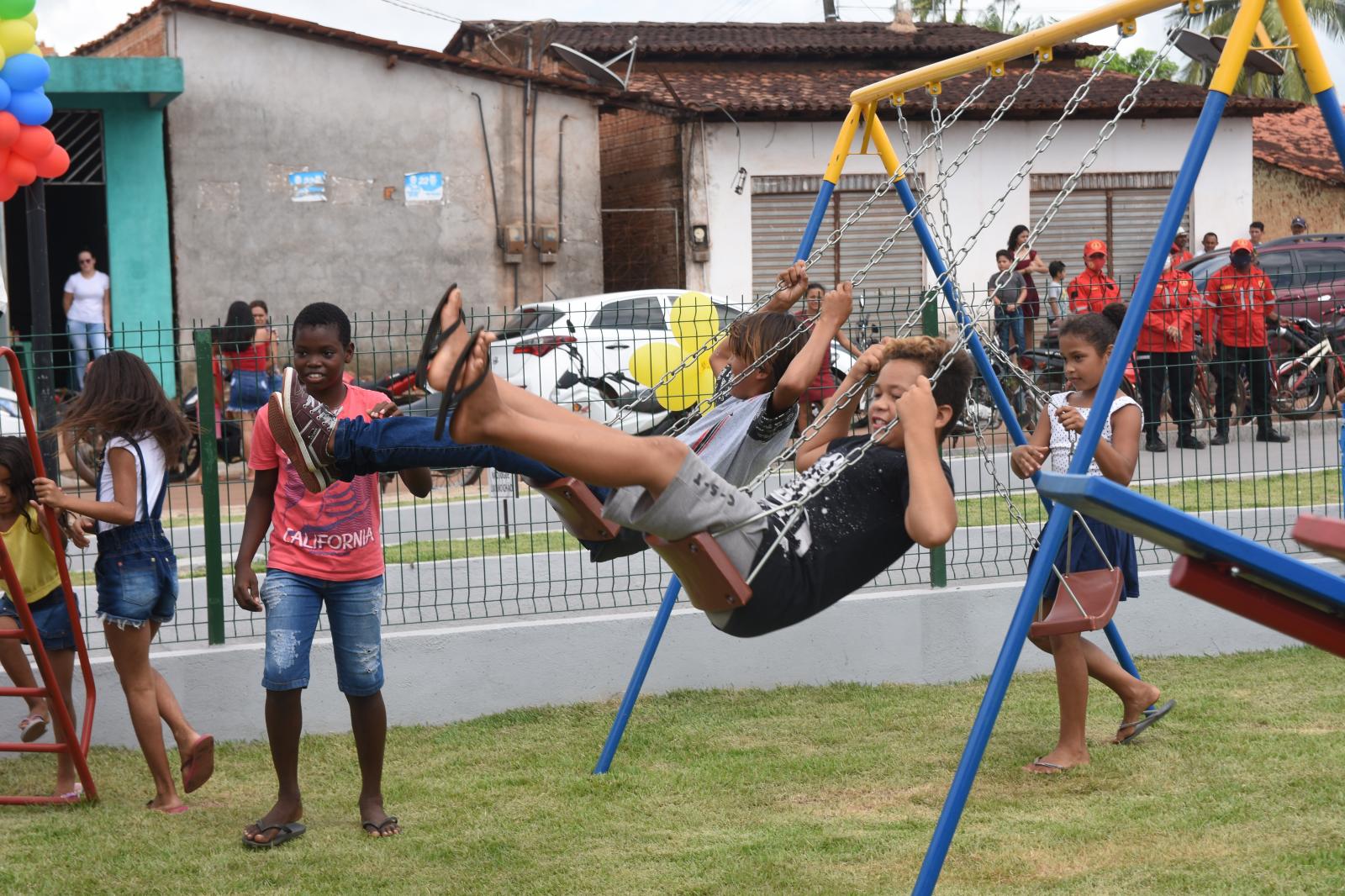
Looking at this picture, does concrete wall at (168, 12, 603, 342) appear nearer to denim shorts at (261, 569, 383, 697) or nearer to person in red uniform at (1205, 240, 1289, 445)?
person in red uniform at (1205, 240, 1289, 445)

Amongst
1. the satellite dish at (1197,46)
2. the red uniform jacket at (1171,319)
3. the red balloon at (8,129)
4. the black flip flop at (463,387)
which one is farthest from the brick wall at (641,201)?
the black flip flop at (463,387)

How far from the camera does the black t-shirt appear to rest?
4121mm

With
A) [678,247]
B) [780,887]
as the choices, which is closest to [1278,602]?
[780,887]

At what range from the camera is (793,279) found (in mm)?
5707

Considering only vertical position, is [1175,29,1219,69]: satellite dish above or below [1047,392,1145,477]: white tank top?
above

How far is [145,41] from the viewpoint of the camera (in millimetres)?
18844

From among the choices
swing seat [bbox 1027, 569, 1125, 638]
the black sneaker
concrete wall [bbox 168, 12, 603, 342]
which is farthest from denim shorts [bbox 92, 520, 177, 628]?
concrete wall [bbox 168, 12, 603, 342]

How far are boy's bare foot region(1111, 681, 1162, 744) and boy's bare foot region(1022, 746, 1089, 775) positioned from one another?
12.1 inches

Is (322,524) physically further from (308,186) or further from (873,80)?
→ (873,80)

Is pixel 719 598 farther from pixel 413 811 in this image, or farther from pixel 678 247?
pixel 678 247

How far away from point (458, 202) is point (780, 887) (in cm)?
1618

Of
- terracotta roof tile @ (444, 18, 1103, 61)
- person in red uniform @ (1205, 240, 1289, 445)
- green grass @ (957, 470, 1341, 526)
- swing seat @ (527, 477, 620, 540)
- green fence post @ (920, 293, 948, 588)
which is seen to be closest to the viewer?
swing seat @ (527, 477, 620, 540)

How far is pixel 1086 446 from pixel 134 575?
330 cm

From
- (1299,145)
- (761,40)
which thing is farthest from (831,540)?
(1299,145)
